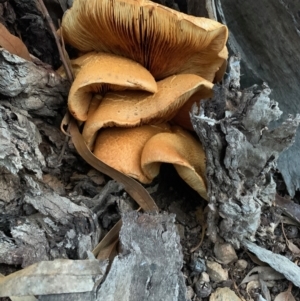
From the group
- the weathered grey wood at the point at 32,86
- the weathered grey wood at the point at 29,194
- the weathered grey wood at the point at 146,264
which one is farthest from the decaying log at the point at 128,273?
the weathered grey wood at the point at 32,86

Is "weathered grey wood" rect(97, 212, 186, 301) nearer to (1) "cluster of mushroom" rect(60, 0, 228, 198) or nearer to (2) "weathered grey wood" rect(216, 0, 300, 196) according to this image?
(1) "cluster of mushroom" rect(60, 0, 228, 198)

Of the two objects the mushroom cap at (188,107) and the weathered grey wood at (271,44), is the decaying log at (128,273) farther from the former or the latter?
the weathered grey wood at (271,44)

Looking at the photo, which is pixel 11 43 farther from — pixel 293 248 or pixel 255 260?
pixel 293 248

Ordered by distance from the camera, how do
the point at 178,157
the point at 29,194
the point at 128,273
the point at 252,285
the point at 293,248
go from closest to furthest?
1. the point at 128,273
2. the point at 29,194
3. the point at 178,157
4. the point at 252,285
5. the point at 293,248

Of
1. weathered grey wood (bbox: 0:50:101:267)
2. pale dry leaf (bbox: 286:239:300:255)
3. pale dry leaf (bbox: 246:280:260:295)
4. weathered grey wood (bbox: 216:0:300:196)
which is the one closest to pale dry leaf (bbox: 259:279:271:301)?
pale dry leaf (bbox: 246:280:260:295)

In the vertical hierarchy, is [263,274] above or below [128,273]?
below

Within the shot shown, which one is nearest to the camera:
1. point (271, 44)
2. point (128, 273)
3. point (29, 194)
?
point (128, 273)

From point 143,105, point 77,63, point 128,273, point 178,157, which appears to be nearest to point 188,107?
point 143,105

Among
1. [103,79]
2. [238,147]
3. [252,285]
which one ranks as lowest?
[252,285]

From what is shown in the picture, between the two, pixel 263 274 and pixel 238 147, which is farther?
pixel 263 274
